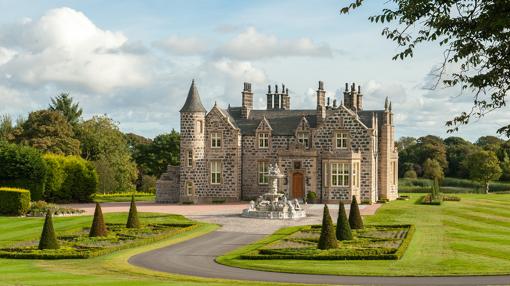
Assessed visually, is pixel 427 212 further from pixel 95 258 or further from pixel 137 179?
pixel 137 179

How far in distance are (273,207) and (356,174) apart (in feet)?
44.7

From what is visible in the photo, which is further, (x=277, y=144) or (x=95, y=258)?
(x=277, y=144)

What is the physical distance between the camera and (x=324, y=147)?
208 ft

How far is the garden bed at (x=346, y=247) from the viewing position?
31125 millimetres

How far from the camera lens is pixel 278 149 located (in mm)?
65875

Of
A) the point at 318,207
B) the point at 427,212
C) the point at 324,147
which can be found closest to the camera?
the point at 427,212

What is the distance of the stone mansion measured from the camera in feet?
206

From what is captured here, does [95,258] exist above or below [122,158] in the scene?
below

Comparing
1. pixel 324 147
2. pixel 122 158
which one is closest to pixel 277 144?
pixel 324 147

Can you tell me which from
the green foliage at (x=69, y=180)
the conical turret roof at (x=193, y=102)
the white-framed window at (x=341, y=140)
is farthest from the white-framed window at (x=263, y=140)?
the green foliage at (x=69, y=180)

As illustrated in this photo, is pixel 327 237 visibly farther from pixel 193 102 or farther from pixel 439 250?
pixel 193 102

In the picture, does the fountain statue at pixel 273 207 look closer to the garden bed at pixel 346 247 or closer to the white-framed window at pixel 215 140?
the garden bed at pixel 346 247

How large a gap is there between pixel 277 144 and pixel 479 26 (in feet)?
168

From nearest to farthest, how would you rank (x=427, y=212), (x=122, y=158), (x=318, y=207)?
Result: (x=427, y=212) < (x=318, y=207) < (x=122, y=158)
